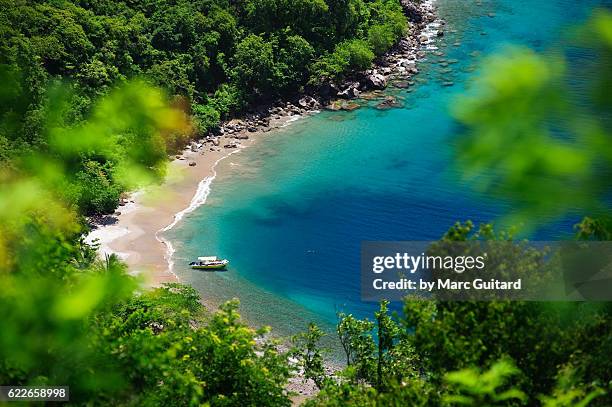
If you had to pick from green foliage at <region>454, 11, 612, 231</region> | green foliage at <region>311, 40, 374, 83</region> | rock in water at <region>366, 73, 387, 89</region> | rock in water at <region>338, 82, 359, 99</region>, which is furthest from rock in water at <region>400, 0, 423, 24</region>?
green foliage at <region>454, 11, 612, 231</region>

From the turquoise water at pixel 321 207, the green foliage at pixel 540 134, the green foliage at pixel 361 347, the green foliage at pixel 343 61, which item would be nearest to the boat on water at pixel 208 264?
the turquoise water at pixel 321 207

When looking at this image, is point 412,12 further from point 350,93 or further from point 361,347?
point 361,347

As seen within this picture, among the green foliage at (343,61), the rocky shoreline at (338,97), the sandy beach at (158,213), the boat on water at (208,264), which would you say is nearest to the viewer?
the sandy beach at (158,213)

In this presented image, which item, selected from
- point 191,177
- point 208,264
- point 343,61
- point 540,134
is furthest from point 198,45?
point 540,134

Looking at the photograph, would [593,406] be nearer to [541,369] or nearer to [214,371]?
[541,369]

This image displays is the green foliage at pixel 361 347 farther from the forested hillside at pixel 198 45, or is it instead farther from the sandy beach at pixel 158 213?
the forested hillside at pixel 198 45

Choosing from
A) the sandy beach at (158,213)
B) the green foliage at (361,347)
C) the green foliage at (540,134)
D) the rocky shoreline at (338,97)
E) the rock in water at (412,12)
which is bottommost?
the green foliage at (361,347)
